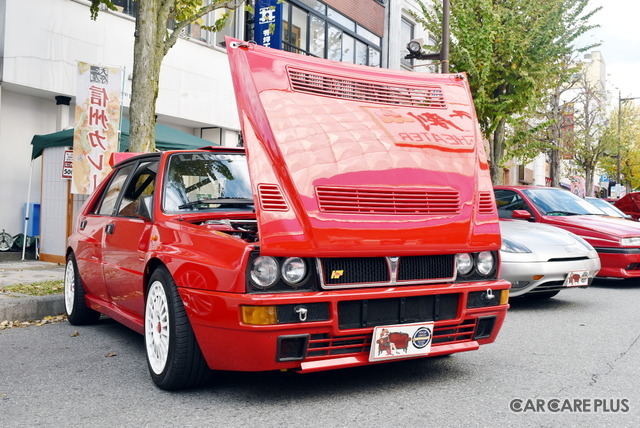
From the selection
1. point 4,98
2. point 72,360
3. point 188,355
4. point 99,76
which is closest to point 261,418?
point 188,355

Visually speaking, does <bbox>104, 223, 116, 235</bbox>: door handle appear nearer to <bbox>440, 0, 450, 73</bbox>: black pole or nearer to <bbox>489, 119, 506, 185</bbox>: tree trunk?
<bbox>440, 0, 450, 73</bbox>: black pole

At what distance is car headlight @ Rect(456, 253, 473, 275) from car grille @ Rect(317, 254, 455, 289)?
0.09m

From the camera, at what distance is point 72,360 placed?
15.1 feet

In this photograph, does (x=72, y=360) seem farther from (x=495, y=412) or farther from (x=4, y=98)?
(x=4, y=98)

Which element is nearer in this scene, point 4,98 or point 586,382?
point 586,382

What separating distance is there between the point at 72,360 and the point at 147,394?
3.85ft

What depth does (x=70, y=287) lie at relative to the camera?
6047mm

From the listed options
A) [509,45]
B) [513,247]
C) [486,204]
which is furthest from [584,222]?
[509,45]

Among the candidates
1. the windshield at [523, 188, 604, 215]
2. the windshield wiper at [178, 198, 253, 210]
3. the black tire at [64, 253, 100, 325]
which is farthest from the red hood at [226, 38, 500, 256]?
the windshield at [523, 188, 604, 215]

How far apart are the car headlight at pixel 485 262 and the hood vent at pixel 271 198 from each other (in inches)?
52.1

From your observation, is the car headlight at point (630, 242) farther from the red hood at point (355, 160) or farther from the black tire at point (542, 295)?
the red hood at point (355, 160)

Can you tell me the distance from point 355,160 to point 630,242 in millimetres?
6461

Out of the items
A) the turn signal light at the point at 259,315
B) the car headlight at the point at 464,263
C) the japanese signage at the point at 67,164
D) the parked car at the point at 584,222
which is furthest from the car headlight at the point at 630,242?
the japanese signage at the point at 67,164

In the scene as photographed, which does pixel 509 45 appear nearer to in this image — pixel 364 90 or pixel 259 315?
pixel 364 90
